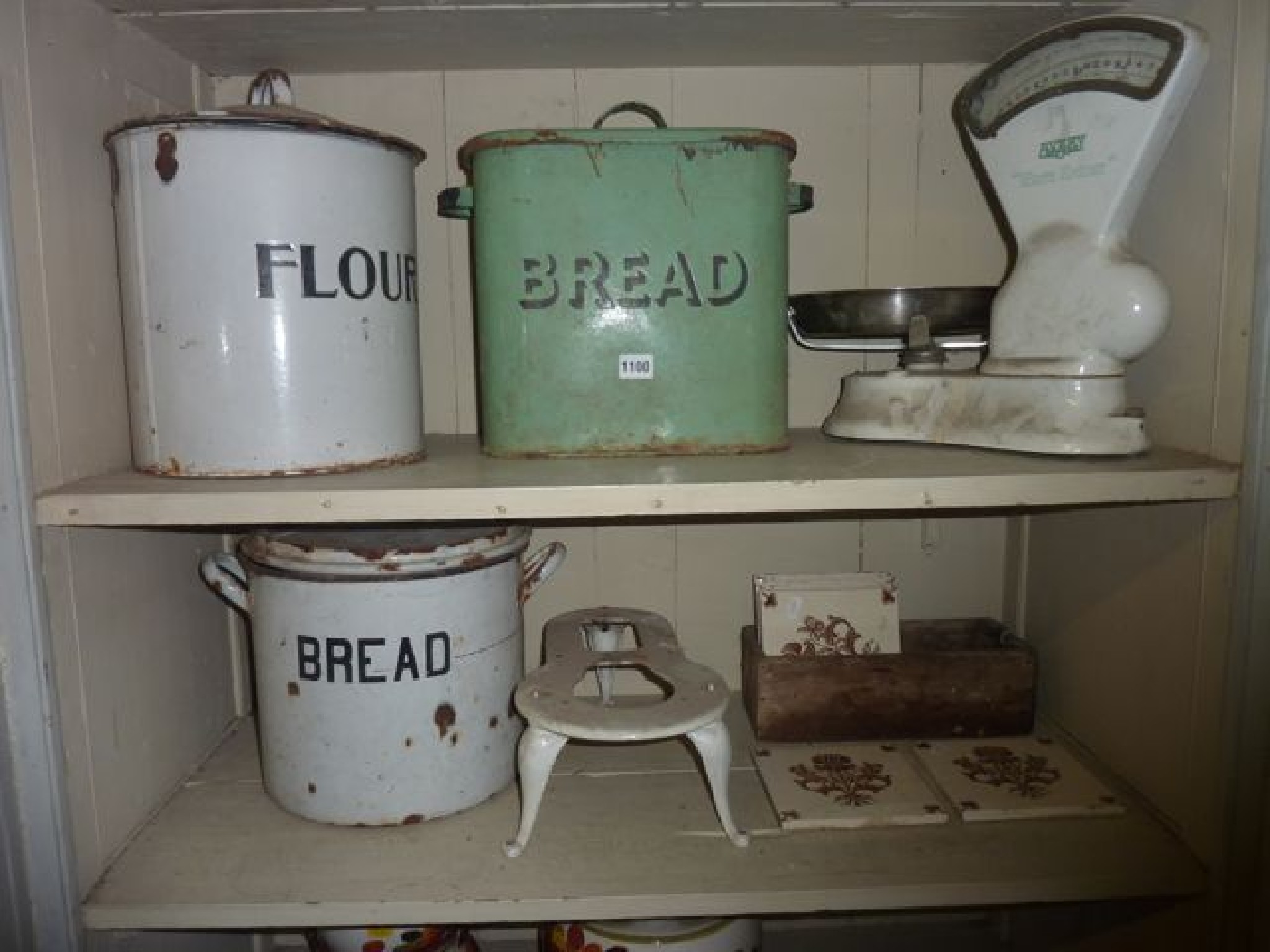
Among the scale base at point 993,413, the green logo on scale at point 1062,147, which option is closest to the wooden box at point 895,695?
the scale base at point 993,413

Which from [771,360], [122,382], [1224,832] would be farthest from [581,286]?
[1224,832]

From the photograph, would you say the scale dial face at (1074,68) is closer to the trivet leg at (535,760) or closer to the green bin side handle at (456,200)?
the green bin side handle at (456,200)

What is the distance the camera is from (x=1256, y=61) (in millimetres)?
753

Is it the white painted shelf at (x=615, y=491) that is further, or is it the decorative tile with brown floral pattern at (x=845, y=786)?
the decorative tile with brown floral pattern at (x=845, y=786)

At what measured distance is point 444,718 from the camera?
940 mm

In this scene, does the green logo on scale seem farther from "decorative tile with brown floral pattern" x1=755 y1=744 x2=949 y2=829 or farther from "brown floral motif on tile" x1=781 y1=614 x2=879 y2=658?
"decorative tile with brown floral pattern" x1=755 y1=744 x2=949 y2=829

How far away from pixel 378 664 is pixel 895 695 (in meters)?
0.64

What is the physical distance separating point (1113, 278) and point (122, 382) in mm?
1003

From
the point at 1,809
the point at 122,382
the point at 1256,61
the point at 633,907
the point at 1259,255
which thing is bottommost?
the point at 633,907

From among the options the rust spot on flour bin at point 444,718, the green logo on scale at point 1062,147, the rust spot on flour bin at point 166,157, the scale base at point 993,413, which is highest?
the green logo on scale at point 1062,147

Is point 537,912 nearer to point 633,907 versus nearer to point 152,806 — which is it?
point 633,907

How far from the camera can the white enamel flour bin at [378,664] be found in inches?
35.5

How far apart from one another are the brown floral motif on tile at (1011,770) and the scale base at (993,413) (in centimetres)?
41

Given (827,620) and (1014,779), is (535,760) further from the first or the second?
(1014,779)
